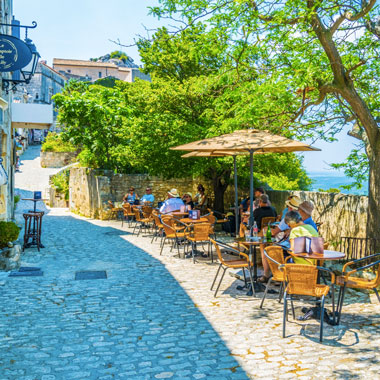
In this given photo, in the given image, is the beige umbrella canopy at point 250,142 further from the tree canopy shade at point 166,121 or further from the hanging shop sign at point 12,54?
the hanging shop sign at point 12,54

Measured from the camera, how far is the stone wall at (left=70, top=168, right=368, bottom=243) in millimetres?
9021

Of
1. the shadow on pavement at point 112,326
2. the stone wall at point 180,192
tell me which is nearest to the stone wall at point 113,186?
the stone wall at point 180,192

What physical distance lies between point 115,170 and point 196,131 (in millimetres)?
6441

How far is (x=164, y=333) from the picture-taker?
4.70 m

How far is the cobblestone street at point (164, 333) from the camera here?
380 centimetres

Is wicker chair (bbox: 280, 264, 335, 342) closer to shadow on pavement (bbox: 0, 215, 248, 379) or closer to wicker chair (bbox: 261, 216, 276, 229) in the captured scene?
shadow on pavement (bbox: 0, 215, 248, 379)

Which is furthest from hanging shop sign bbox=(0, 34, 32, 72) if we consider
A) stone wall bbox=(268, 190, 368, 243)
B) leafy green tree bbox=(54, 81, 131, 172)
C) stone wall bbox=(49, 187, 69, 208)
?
stone wall bbox=(49, 187, 69, 208)

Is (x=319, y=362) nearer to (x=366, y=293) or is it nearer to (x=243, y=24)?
(x=366, y=293)

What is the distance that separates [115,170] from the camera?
18.3 meters

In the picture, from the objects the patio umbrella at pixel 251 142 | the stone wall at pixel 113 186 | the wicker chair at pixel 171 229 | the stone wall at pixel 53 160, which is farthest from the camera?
the stone wall at pixel 53 160

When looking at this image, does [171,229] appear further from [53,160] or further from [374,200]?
[53,160]

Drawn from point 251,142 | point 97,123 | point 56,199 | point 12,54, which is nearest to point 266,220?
point 251,142

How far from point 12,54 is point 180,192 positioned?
1124 centimetres

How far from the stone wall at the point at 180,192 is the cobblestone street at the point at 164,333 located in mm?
3025
